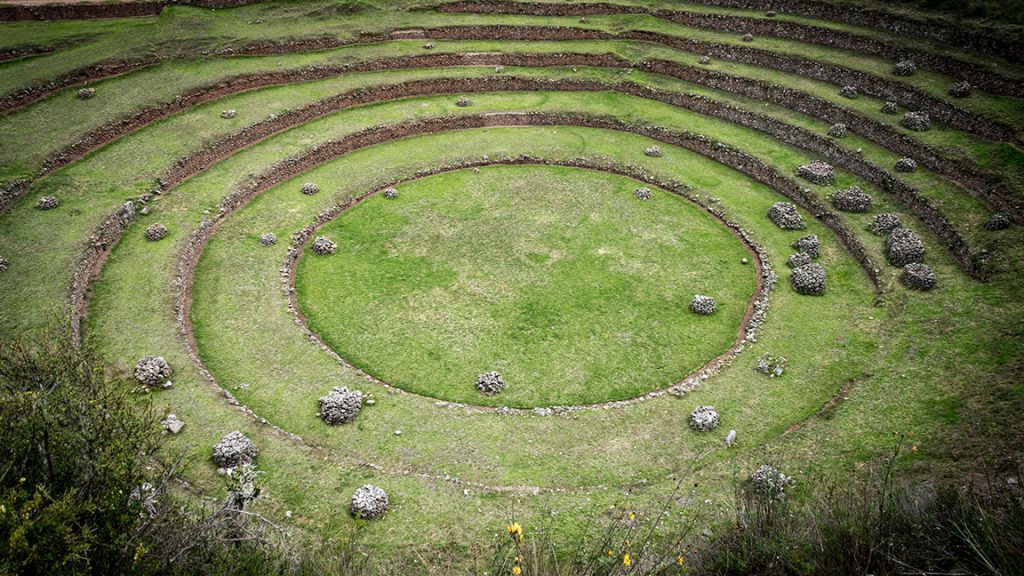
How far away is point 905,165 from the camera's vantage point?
32.0m

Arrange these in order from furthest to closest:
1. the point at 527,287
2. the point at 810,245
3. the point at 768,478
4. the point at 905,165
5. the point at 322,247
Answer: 1. the point at 905,165
2. the point at 322,247
3. the point at 810,245
4. the point at 527,287
5. the point at 768,478

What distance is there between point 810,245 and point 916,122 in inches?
498

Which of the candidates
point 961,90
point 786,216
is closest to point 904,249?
point 786,216

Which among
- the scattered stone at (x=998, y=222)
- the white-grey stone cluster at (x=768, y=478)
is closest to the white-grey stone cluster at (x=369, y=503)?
the white-grey stone cluster at (x=768, y=478)

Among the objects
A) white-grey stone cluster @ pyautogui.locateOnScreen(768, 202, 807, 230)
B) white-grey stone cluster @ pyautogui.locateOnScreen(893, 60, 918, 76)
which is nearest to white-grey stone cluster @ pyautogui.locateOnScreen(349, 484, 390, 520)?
white-grey stone cluster @ pyautogui.locateOnScreen(768, 202, 807, 230)

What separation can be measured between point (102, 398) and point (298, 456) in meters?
6.27

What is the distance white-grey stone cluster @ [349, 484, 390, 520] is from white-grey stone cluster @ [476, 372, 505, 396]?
6.46m

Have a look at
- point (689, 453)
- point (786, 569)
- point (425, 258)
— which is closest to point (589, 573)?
point (786, 569)

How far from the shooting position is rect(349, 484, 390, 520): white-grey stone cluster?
1603 centimetres

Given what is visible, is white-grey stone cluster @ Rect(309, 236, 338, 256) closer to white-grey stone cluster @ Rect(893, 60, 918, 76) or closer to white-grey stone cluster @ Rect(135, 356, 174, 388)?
white-grey stone cluster @ Rect(135, 356, 174, 388)

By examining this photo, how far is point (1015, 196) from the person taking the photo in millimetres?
27453

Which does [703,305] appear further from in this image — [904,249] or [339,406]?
[339,406]

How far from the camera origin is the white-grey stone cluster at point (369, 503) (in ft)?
52.6

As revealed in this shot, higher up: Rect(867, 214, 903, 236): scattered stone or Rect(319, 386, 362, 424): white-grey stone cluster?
Rect(867, 214, 903, 236): scattered stone
